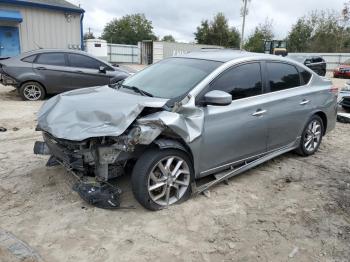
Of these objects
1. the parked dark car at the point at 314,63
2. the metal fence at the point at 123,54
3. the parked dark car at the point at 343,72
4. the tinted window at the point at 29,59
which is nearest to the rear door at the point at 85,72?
the tinted window at the point at 29,59

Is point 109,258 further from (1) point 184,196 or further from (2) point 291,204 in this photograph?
(2) point 291,204

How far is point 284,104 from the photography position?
4.69m

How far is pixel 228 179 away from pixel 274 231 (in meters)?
1.23

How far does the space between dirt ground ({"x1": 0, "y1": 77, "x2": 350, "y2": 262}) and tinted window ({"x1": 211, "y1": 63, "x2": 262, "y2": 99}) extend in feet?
3.80

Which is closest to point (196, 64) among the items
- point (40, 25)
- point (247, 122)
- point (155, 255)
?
point (247, 122)

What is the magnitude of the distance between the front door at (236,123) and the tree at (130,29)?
77.6 metres

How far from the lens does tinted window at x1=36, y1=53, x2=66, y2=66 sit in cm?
945

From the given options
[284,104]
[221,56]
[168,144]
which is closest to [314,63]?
[284,104]

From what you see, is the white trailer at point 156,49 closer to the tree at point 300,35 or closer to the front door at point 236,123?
the tree at point 300,35

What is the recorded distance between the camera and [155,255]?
2918mm

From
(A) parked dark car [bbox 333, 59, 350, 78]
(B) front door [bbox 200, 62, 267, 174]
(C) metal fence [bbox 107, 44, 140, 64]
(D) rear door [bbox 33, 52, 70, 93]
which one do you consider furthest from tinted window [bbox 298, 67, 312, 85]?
(C) metal fence [bbox 107, 44, 140, 64]

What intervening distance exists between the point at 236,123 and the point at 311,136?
6.51ft

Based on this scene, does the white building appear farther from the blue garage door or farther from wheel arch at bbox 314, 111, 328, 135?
wheel arch at bbox 314, 111, 328, 135

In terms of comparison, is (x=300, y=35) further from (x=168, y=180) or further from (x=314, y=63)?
(x=168, y=180)
